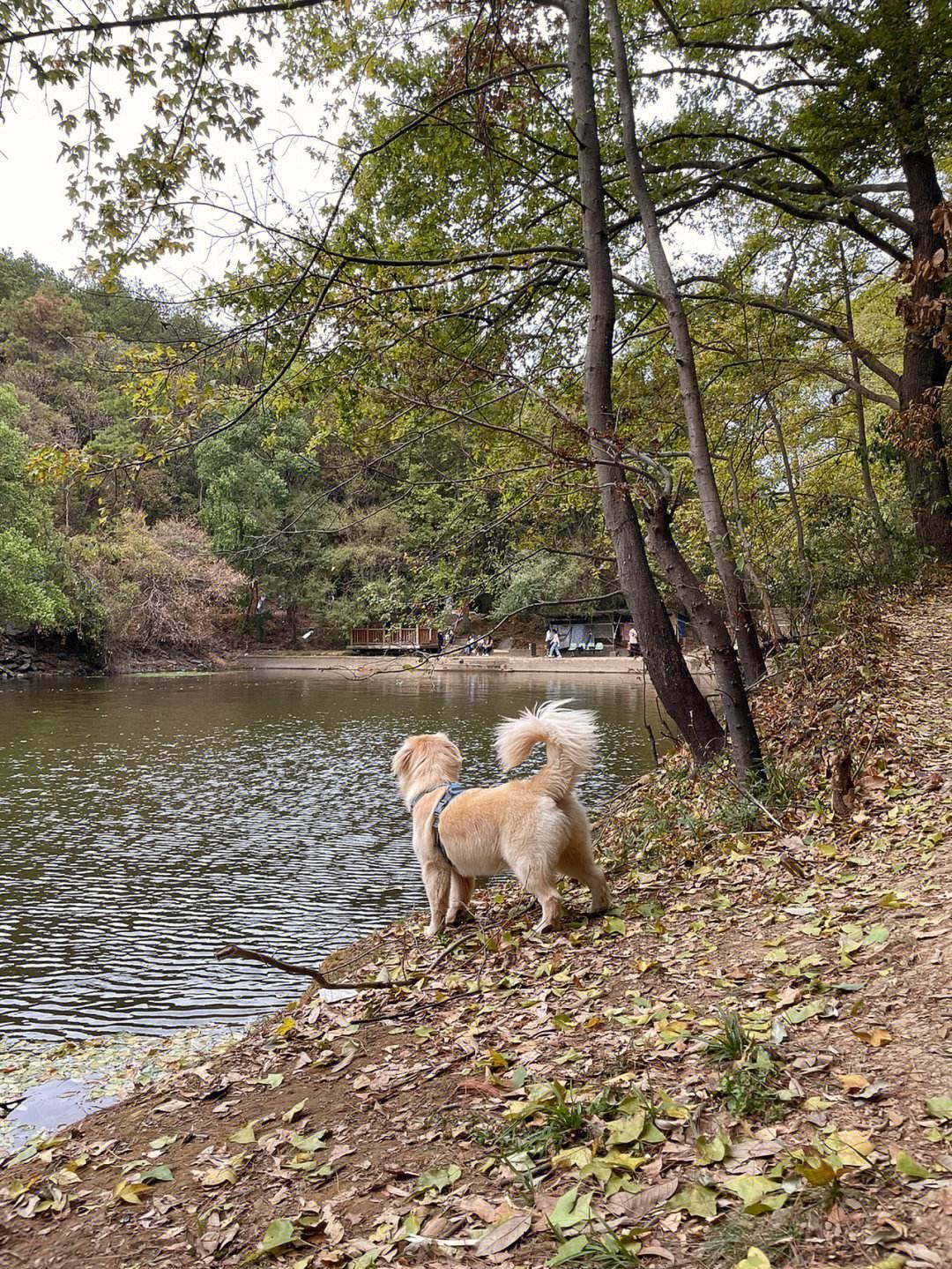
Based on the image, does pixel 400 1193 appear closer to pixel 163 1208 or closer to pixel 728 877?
pixel 163 1208

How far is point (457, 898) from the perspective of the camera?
19.2ft

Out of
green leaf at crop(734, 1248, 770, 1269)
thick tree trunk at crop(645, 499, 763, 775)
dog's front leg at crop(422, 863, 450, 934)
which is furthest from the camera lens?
thick tree trunk at crop(645, 499, 763, 775)

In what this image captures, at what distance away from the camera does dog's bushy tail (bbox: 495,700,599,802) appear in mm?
4812

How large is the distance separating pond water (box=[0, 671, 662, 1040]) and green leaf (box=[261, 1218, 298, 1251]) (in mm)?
3925

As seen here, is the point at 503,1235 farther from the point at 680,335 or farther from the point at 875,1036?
the point at 680,335

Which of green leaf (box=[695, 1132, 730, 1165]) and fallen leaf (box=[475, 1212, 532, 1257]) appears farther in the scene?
green leaf (box=[695, 1132, 730, 1165])

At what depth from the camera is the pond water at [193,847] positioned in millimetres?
6926

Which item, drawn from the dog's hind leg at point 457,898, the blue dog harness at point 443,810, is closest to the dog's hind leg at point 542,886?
the blue dog harness at point 443,810

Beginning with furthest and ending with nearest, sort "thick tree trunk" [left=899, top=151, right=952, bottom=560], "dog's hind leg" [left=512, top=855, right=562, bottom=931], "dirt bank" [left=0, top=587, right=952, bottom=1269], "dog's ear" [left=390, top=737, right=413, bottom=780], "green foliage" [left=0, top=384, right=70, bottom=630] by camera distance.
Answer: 1. "green foliage" [left=0, top=384, right=70, bottom=630]
2. "thick tree trunk" [left=899, top=151, right=952, bottom=560]
3. "dog's ear" [left=390, top=737, right=413, bottom=780]
4. "dog's hind leg" [left=512, top=855, right=562, bottom=931]
5. "dirt bank" [left=0, top=587, right=952, bottom=1269]

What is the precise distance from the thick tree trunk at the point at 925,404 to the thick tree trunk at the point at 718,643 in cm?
627

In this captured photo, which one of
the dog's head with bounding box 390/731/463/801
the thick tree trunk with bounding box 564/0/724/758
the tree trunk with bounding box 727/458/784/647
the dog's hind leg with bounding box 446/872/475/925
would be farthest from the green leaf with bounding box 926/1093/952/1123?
the tree trunk with bounding box 727/458/784/647

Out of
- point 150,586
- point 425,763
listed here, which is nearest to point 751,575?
point 425,763

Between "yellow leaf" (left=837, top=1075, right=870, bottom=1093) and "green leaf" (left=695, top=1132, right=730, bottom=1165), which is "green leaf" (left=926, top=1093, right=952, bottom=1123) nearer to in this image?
"yellow leaf" (left=837, top=1075, right=870, bottom=1093)

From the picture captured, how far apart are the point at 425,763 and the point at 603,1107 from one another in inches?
136
